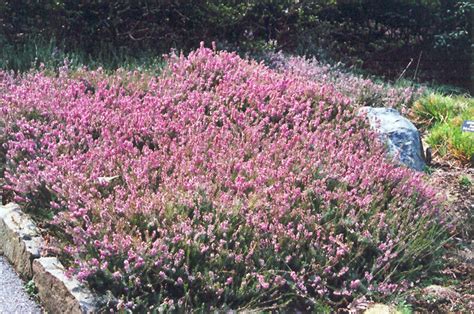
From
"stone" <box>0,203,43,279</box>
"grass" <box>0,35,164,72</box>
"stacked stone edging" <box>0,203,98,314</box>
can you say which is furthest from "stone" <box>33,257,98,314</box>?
"grass" <box>0,35,164,72</box>

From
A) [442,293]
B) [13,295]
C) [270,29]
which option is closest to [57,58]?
[270,29]

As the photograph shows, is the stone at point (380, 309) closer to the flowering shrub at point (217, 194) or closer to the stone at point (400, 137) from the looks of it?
the flowering shrub at point (217, 194)

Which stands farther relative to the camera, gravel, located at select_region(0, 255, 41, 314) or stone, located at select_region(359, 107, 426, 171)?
stone, located at select_region(359, 107, 426, 171)

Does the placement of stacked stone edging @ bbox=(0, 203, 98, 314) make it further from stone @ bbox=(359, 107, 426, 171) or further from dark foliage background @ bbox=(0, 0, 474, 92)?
stone @ bbox=(359, 107, 426, 171)

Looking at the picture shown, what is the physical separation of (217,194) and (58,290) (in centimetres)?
126

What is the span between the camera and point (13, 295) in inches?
180

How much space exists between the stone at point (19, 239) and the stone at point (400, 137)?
3.09m

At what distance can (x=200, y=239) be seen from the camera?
4.41 metres

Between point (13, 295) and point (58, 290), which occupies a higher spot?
point (58, 290)

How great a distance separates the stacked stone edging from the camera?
4.16 metres

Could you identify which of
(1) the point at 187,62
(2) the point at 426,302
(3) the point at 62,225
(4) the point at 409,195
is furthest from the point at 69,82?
(2) the point at 426,302

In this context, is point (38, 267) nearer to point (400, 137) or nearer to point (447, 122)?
point (400, 137)

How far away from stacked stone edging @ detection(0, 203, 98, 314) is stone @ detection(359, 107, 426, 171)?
307 cm

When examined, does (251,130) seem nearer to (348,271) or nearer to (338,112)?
(338,112)
